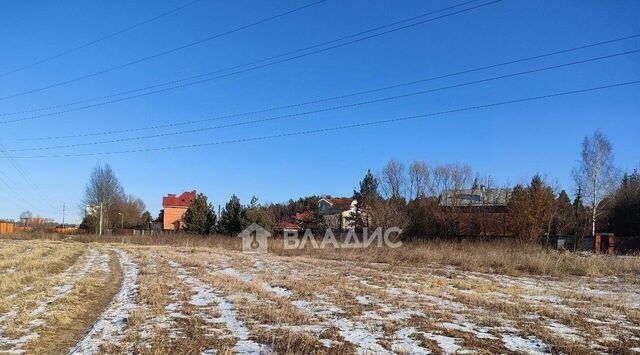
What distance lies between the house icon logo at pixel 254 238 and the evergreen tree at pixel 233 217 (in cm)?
259

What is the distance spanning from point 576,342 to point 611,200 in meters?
56.6

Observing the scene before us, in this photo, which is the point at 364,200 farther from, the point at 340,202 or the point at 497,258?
the point at 340,202

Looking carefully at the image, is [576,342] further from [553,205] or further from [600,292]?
[553,205]

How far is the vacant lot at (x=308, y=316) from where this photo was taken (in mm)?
7512

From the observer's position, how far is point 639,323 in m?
9.87

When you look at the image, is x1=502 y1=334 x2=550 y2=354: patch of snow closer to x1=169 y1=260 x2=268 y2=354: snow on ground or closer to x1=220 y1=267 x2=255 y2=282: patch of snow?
x1=169 y1=260 x2=268 y2=354: snow on ground

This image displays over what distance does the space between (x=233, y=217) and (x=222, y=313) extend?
47554 millimetres

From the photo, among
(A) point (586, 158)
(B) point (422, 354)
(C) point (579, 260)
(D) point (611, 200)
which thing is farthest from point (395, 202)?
(B) point (422, 354)

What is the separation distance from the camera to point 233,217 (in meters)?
57.2

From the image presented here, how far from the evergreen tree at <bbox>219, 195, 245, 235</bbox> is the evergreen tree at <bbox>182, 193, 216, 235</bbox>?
4.37m

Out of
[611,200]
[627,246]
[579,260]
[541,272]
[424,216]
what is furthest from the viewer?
[611,200]

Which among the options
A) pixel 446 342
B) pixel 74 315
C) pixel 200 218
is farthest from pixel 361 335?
pixel 200 218

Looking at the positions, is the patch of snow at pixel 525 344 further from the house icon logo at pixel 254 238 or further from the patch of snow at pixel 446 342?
the house icon logo at pixel 254 238

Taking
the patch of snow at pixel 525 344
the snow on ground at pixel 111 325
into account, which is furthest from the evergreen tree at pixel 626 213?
the snow on ground at pixel 111 325
